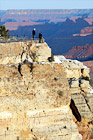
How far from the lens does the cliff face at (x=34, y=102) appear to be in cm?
1561

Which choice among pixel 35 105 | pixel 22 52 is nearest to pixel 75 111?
pixel 35 105

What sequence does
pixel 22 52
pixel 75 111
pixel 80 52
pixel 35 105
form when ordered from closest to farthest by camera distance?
pixel 35 105 < pixel 75 111 < pixel 22 52 < pixel 80 52

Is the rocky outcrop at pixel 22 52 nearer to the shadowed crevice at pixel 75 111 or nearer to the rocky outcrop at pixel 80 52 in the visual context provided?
the shadowed crevice at pixel 75 111

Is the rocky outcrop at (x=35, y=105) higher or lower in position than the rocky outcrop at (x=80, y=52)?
lower

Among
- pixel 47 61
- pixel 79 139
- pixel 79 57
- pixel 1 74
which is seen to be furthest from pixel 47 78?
pixel 79 57

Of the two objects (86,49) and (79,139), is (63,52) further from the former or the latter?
(79,139)

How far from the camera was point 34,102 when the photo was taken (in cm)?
1662

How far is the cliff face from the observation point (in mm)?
15609

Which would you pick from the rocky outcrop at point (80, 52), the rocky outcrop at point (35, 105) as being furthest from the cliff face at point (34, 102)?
the rocky outcrop at point (80, 52)

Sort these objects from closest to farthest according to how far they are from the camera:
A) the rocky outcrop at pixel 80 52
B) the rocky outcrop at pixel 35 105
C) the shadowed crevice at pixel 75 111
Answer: the rocky outcrop at pixel 35 105 < the shadowed crevice at pixel 75 111 < the rocky outcrop at pixel 80 52

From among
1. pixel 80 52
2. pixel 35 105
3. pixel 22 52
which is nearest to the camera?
pixel 35 105

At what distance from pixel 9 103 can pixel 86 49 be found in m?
103

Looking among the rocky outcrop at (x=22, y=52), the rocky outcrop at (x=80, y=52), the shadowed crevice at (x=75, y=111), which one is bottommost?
the shadowed crevice at (x=75, y=111)

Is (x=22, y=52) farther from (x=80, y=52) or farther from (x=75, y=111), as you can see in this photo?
(x=80, y=52)
